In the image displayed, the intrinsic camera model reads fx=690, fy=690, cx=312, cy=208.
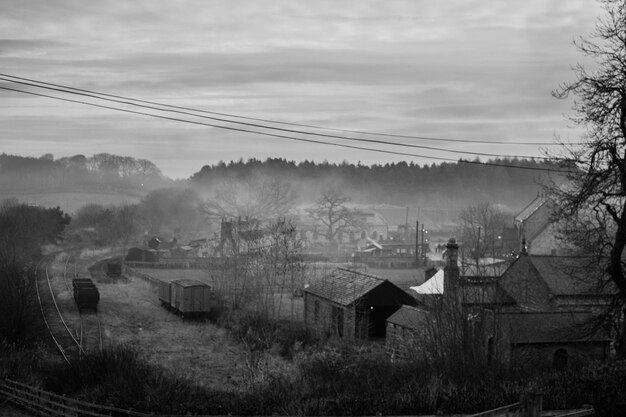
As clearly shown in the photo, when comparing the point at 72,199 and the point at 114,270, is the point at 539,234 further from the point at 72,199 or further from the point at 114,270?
the point at 72,199

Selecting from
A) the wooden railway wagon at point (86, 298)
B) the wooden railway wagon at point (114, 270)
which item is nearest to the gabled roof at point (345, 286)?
the wooden railway wagon at point (86, 298)

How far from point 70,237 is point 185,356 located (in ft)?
251

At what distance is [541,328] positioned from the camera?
1141 inches

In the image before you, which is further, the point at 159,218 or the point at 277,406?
the point at 159,218

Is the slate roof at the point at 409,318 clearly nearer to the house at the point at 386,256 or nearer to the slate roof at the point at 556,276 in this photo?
the slate roof at the point at 556,276

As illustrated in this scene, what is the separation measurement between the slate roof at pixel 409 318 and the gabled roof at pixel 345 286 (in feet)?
A: 13.5

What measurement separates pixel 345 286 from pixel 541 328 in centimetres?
1312

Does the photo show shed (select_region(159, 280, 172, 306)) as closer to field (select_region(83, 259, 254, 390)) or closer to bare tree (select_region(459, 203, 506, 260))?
field (select_region(83, 259, 254, 390))

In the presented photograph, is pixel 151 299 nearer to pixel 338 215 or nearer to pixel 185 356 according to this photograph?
pixel 185 356

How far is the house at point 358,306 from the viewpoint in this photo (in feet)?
120

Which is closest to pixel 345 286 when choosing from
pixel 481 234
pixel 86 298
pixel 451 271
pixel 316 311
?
pixel 316 311

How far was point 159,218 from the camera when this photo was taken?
395ft

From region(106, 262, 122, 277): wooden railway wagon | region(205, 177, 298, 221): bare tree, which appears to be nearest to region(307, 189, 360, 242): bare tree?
region(205, 177, 298, 221): bare tree

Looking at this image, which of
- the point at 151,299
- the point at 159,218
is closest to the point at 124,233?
the point at 159,218
